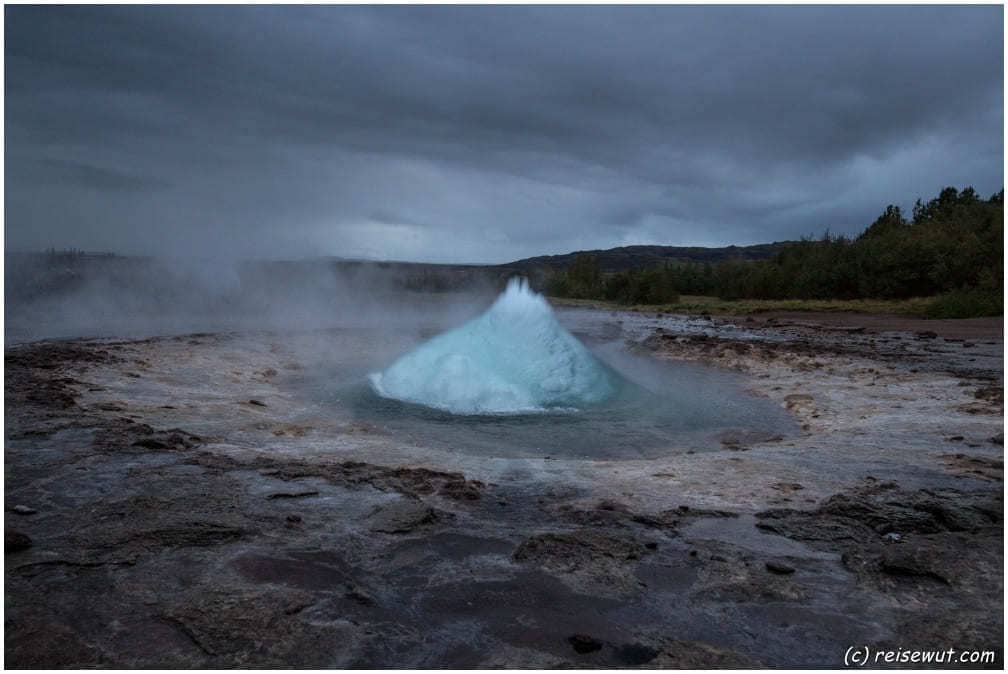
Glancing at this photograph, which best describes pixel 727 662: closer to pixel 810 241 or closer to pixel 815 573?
pixel 815 573

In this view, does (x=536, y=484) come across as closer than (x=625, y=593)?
No

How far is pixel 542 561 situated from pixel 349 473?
2.06 metres

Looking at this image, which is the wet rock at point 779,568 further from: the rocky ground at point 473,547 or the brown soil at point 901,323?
the brown soil at point 901,323

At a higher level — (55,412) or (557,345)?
(557,345)

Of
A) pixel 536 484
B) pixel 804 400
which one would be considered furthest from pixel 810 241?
pixel 536 484

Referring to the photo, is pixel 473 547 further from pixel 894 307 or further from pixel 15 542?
pixel 894 307

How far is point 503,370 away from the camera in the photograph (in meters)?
8.97

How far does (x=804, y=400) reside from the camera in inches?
344

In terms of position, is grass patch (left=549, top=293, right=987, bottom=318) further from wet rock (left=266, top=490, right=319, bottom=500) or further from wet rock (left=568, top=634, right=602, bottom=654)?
wet rock (left=568, top=634, right=602, bottom=654)

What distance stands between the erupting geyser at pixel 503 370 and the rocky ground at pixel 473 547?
1.82 metres

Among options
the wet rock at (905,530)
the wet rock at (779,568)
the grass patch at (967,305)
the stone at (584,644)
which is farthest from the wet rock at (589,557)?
the grass patch at (967,305)

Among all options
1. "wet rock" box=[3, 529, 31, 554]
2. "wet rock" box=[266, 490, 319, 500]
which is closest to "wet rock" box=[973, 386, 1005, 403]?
"wet rock" box=[266, 490, 319, 500]

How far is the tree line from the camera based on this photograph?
29.6m

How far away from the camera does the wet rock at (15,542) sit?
10.3ft
